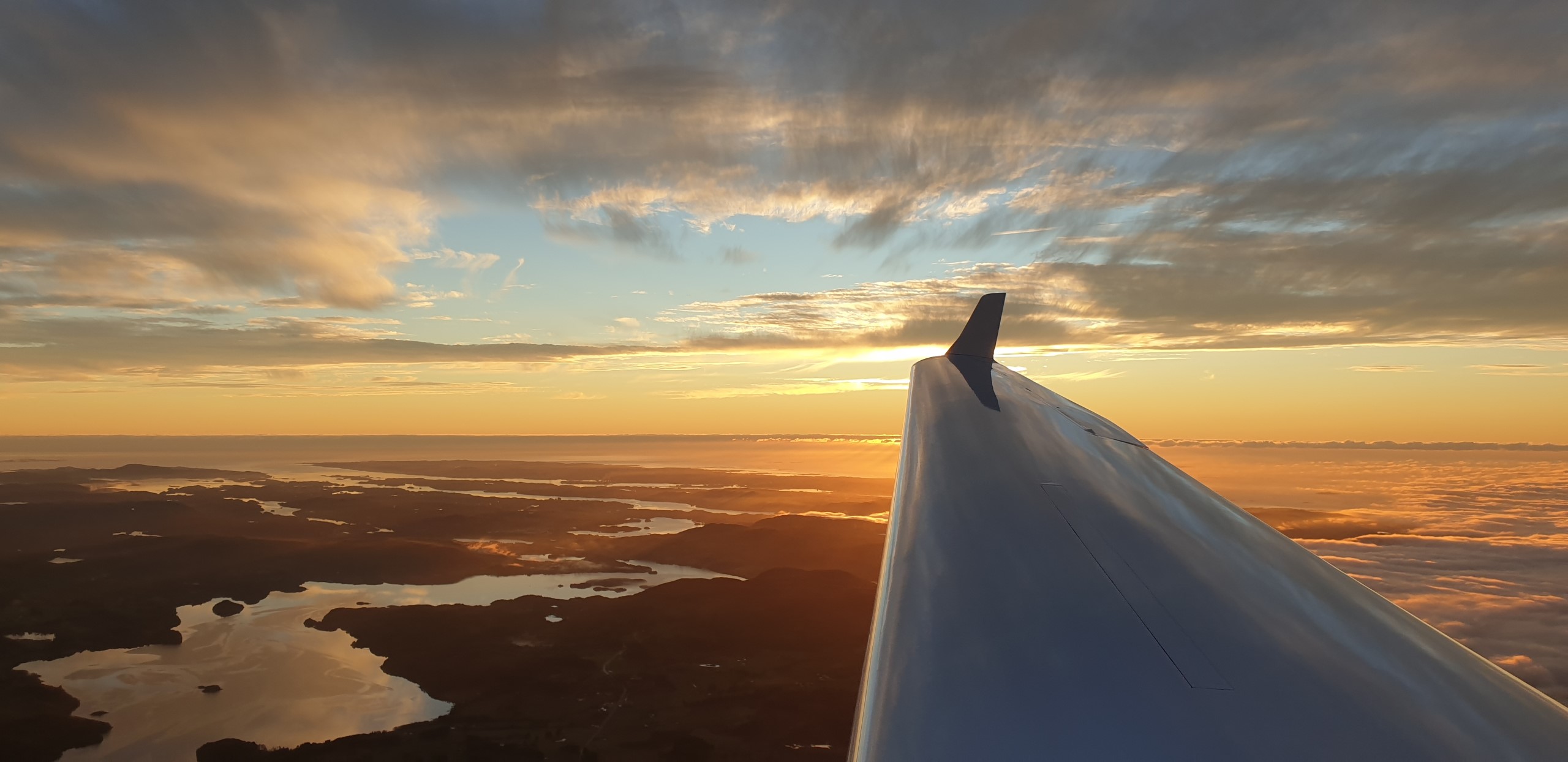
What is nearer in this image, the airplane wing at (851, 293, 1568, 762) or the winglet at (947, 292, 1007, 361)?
the airplane wing at (851, 293, 1568, 762)

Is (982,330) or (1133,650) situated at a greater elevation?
(982,330)

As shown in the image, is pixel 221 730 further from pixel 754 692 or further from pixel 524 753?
A: pixel 754 692

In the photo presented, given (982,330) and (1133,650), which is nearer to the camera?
(1133,650)

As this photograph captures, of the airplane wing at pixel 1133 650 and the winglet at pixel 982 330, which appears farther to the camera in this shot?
the winglet at pixel 982 330

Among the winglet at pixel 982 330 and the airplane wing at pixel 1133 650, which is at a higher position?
the winglet at pixel 982 330

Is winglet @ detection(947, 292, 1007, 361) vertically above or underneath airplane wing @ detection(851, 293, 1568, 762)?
above
